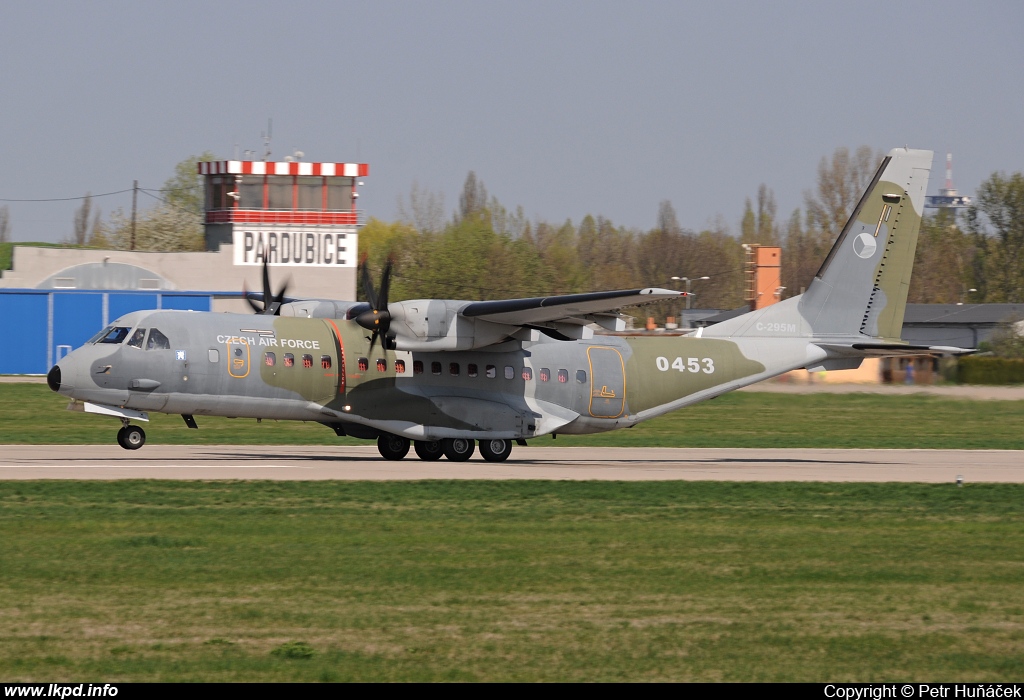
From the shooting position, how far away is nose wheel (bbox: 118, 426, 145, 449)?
22750mm

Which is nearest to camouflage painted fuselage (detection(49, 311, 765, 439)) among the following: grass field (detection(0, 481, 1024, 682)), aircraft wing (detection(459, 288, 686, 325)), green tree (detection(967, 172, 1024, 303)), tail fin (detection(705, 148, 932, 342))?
aircraft wing (detection(459, 288, 686, 325))

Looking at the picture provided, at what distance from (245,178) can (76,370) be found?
1851 inches

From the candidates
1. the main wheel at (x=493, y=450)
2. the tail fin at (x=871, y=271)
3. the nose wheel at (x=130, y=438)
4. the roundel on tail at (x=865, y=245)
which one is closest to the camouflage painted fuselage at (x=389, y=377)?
the main wheel at (x=493, y=450)

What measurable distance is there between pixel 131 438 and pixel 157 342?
82.4 inches

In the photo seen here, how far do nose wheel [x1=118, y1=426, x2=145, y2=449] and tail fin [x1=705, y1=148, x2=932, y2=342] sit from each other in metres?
13.8

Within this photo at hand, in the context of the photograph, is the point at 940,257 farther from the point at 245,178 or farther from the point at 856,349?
the point at 856,349

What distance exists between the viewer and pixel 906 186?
2720 cm

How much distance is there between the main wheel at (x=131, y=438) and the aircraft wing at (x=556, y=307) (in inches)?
265

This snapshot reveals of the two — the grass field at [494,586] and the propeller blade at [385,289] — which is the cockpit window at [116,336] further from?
the propeller blade at [385,289]

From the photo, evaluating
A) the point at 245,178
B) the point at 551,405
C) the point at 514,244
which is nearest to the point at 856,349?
the point at 551,405

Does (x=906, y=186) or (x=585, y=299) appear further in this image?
(x=906, y=186)

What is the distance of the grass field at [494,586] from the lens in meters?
8.63

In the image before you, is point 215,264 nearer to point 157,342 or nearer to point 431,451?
point 431,451
